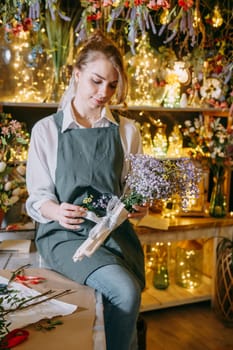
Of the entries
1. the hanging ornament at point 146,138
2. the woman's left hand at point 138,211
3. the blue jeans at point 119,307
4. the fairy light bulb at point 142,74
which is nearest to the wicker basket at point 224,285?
the hanging ornament at point 146,138

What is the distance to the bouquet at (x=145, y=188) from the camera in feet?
5.03

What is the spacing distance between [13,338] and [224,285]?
1.86 metres

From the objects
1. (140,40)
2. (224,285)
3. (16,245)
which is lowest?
(224,285)

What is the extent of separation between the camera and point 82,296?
61.6 inches

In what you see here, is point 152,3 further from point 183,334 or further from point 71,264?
point 183,334

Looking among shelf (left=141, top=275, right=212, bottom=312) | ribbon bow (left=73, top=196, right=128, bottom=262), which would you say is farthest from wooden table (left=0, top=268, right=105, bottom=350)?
→ shelf (left=141, top=275, right=212, bottom=312)

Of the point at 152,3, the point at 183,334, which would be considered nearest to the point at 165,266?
the point at 183,334

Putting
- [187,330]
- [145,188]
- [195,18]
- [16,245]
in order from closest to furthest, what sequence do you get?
[145,188], [16,245], [195,18], [187,330]

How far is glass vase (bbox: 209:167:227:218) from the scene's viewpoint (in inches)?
115

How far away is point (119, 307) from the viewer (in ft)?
5.25

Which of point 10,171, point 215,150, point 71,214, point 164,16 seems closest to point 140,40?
point 164,16

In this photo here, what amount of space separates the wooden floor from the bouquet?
1105 millimetres

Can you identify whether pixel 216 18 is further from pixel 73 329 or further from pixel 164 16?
pixel 73 329

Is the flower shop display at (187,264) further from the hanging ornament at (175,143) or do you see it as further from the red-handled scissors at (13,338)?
the red-handled scissors at (13,338)
